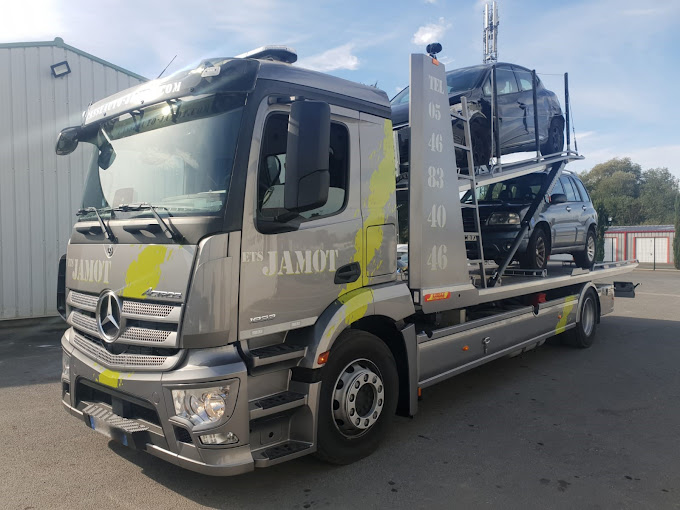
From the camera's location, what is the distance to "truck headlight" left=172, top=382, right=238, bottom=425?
296 centimetres

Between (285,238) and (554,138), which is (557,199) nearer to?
(554,138)

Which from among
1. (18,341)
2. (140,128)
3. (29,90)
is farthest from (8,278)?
(140,128)

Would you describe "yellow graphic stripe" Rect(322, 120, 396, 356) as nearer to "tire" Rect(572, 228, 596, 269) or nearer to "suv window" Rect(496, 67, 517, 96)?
"suv window" Rect(496, 67, 517, 96)

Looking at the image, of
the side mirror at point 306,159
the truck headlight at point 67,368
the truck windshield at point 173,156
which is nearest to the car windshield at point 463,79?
the side mirror at point 306,159

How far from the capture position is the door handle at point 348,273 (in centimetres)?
372

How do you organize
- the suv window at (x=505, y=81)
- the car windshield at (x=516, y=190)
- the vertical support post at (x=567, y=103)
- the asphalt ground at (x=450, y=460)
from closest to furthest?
the asphalt ground at (x=450, y=460) → the suv window at (x=505, y=81) → the car windshield at (x=516, y=190) → the vertical support post at (x=567, y=103)

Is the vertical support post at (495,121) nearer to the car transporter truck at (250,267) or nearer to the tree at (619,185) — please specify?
the car transporter truck at (250,267)

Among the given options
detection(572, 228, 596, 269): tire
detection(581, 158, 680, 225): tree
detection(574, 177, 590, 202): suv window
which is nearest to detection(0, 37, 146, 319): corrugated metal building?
detection(574, 177, 590, 202): suv window

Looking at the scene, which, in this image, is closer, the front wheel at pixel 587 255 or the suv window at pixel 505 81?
the suv window at pixel 505 81

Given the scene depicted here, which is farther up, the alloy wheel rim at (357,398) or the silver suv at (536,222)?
the silver suv at (536,222)

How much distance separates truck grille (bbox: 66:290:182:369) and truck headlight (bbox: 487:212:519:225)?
16.8ft

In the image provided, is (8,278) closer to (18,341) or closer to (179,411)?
(18,341)

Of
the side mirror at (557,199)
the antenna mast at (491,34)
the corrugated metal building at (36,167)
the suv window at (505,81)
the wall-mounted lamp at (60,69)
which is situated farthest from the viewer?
the antenna mast at (491,34)

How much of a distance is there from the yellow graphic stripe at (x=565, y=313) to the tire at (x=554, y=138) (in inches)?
87.2
